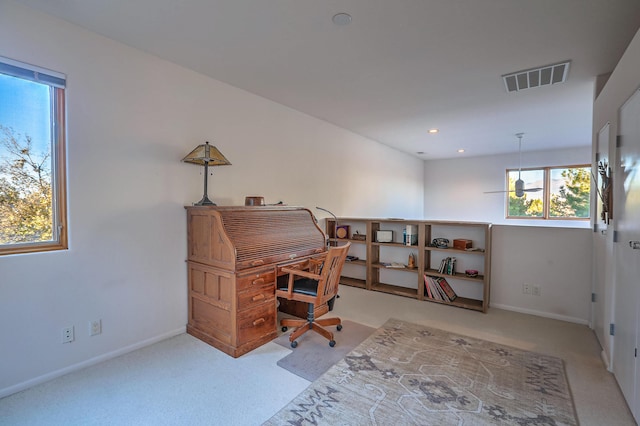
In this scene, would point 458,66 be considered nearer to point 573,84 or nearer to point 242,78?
point 573,84

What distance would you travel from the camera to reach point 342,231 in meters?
4.73

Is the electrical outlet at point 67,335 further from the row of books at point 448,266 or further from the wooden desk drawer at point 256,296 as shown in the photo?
the row of books at point 448,266

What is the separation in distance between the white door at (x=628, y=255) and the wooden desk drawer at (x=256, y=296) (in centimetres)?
253

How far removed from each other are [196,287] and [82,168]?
53.6 inches

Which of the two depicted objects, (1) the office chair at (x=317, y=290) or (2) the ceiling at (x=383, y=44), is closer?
(2) the ceiling at (x=383, y=44)

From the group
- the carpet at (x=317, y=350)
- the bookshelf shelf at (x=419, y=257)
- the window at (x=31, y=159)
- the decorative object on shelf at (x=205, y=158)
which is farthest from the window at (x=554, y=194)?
the window at (x=31, y=159)

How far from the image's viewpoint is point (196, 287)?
111 inches

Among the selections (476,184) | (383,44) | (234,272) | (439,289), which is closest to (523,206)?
(476,184)

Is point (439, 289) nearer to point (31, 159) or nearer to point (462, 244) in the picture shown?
point (462, 244)

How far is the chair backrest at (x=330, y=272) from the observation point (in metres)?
2.44

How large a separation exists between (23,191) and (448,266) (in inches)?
165

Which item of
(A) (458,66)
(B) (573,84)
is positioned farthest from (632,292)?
(B) (573,84)

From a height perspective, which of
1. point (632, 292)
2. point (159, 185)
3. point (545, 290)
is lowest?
point (545, 290)

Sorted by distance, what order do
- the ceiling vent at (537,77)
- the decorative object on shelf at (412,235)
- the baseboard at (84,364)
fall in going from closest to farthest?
the baseboard at (84,364)
the ceiling vent at (537,77)
the decorative object on shelf at (412,235)
